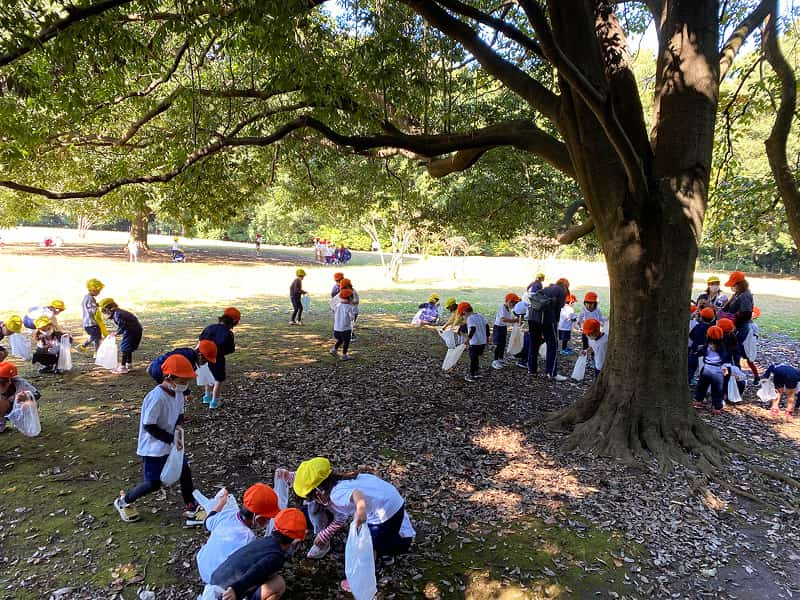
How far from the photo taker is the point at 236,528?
3.26 m

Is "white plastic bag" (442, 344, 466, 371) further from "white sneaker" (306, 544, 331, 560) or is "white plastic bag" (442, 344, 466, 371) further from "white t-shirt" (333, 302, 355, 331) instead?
"white sneaker" (306, 544, 331, 560)

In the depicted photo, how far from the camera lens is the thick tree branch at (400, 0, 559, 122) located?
16.5 feet

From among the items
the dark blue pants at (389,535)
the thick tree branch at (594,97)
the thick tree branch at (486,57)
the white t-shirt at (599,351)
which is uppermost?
the thick tree branch at (486,57)

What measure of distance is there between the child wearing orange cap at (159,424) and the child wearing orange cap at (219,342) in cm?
254

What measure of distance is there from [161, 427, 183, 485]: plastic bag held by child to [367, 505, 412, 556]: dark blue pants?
1877 millimetres

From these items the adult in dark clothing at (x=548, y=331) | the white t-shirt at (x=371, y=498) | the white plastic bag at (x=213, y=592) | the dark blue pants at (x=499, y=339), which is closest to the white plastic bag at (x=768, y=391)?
the adult in dark clothing at (x=548, y=331)

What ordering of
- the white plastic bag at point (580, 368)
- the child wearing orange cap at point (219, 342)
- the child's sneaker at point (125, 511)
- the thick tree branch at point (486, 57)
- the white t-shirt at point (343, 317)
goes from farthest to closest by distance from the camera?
1. the white t-shirt at point (343, 317)
2. the white plastic bag at point (580, 368)
3. the child wearing orange cap at point (219, 342)
4. the thick tree branch at point (486, 57)
5. the child's sneaker at point (125, 511)

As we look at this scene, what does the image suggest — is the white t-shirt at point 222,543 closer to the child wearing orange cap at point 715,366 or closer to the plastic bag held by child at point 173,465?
the plastic bag held by child at point 173,465

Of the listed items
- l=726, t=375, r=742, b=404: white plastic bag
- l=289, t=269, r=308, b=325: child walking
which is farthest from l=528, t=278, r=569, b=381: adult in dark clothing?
l=289, t=269, r=308, b=325: child walking

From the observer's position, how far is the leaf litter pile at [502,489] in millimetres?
3880

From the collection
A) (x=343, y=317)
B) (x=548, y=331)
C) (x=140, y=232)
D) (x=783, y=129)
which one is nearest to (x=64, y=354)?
(x=343, y=317)

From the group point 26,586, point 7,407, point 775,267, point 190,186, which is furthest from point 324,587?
point 775,267

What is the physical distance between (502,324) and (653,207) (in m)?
4.85

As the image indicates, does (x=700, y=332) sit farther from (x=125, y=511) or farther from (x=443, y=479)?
(x=125, y=511)
